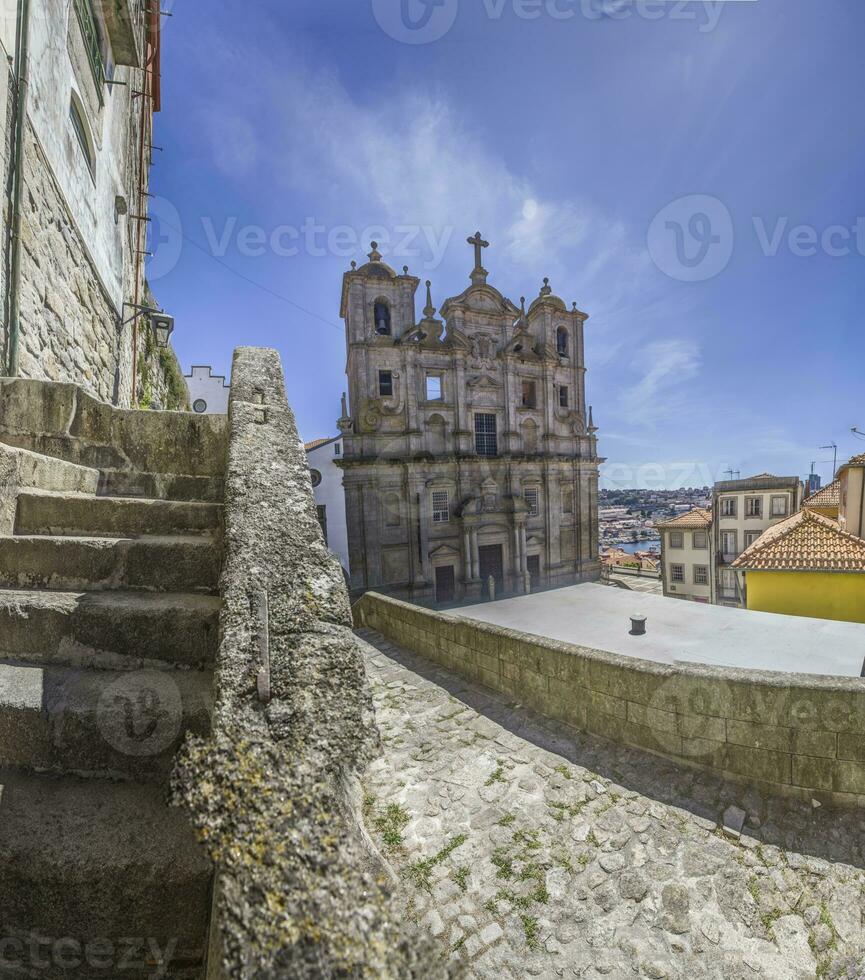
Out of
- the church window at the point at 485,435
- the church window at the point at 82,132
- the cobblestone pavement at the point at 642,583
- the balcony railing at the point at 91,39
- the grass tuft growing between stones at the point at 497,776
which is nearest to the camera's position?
the grass tuft growing between stones at the point at 497,776

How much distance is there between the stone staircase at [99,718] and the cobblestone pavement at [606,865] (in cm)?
152

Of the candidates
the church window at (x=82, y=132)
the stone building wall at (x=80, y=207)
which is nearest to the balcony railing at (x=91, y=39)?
the stone building wall at (x=80, y=207)

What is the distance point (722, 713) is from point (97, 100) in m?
11.1

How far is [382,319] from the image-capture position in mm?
21062

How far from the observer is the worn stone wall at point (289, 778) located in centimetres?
101

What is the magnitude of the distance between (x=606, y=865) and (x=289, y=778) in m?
2.51

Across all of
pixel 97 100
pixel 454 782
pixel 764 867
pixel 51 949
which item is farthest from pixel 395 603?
pixel 97 100

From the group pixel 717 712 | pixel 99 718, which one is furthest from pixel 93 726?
pixel 717 712

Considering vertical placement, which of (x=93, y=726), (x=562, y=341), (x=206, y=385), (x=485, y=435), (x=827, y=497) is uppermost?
(x=562, y=341)

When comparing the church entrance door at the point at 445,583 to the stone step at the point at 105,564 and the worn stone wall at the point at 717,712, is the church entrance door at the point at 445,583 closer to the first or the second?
the worn stone wall at the point at 717,712

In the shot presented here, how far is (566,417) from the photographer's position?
24203 millimetres

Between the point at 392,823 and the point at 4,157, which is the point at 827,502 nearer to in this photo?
the point at 392,823

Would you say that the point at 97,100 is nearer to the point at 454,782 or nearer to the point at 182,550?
the point at 182,550

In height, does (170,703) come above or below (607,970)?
above
